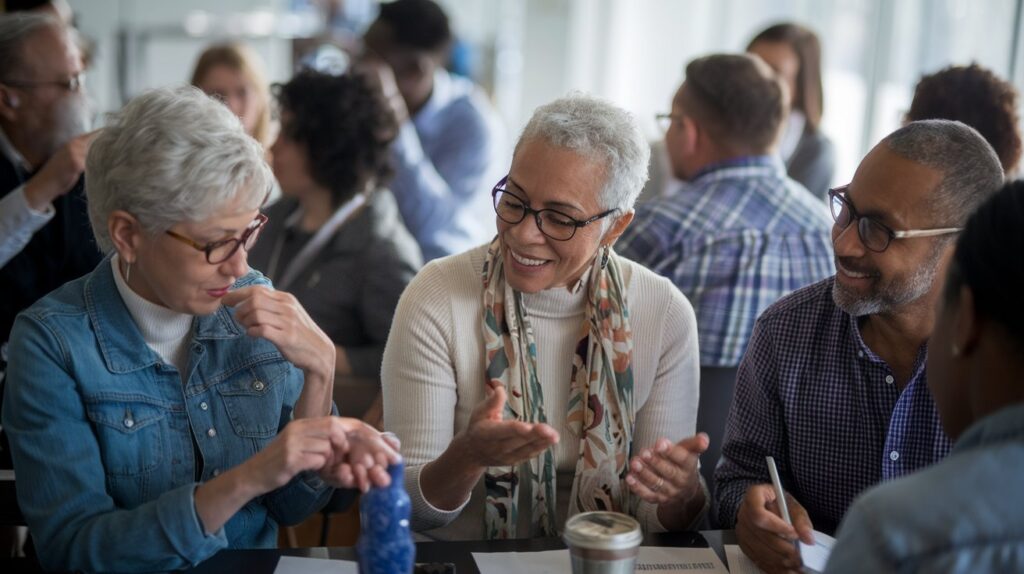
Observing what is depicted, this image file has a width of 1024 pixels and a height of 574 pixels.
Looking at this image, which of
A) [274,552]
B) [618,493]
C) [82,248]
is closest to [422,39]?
[82,248]

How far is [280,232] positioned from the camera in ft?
11.4

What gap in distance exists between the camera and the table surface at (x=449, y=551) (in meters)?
1.64

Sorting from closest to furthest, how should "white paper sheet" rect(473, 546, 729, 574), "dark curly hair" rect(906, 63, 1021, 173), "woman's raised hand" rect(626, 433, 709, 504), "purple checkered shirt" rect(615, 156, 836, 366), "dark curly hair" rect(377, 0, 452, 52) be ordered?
"white paper sheet" rect(473, 546, 729, 574), "woman's raised hand" rect(626, 433, 709, 504), "dark curly hair" rect(906, 63, 1021, 173), "purple checkered shirt" rect(615, 156, 836, 366), "dark curly hair" rect(377, 0, 452, 52)

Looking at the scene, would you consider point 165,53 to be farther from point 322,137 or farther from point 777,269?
point 777,269

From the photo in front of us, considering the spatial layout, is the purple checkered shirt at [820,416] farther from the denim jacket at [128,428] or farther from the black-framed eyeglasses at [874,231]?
the denim jacket at [128,428]

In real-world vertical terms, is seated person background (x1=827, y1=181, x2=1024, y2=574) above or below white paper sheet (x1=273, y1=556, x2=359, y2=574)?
above

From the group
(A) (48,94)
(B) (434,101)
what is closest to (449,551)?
(A) (48,94)

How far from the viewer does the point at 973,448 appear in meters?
1.16

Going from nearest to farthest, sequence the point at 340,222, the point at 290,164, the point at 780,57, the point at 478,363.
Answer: the point at 478,363
the point at 340,222
the point at 290,164
the point at 780,57

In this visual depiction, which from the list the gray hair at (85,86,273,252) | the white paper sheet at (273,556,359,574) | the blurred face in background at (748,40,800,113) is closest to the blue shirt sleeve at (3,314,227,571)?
the white paper sheet at (273,556,359,574)

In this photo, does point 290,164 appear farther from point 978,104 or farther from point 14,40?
point 978,104

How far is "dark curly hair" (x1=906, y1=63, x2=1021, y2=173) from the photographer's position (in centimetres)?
289

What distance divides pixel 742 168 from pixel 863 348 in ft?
4.21

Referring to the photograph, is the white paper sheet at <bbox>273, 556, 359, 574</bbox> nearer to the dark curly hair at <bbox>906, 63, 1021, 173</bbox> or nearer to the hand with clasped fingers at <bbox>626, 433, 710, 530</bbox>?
the hand with clasped fingers at <bbox>626, 433, 710, 530</bbox>
